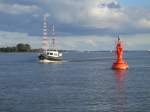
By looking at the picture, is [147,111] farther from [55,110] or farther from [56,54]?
[56,54]

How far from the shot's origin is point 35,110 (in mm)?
43625

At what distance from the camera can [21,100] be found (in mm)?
50812

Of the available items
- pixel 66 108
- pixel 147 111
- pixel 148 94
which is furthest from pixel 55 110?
pixel 148 94

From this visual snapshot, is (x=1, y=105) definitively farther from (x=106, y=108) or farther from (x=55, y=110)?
(x=106, y=108)

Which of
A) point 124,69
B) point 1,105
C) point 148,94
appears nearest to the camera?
point 1,105

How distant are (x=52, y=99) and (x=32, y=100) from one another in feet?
7.04

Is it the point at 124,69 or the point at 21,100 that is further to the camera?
the point at 124,69

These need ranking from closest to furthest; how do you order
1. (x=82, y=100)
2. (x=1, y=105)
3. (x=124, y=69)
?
(x=1, y=105), (x=82, y=100), (x=124, y=69)

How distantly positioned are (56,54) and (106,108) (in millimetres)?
124766

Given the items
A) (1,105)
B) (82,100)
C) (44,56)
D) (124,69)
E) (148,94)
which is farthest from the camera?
(44,56)

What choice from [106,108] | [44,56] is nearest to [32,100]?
[106,108]

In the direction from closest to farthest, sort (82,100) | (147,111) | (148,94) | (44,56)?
1. (147,111)
2. (82,100)
3. (148,94)
4. (44,56)

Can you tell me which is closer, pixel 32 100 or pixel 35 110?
pixel 35 110

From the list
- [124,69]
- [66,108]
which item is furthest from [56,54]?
[66,108]
